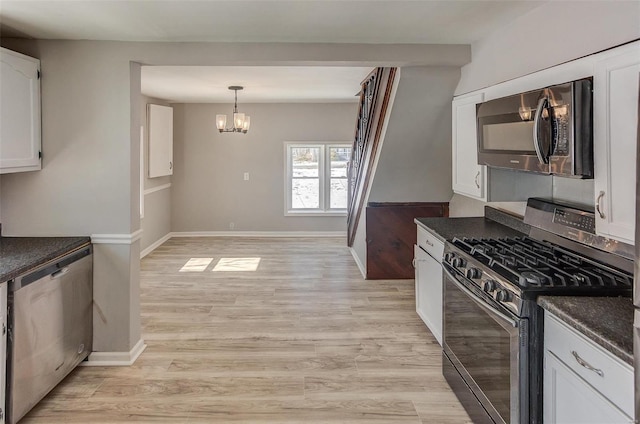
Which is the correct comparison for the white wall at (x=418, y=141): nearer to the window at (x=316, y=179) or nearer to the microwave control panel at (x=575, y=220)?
the microwave control panel at (x=575, y=220)

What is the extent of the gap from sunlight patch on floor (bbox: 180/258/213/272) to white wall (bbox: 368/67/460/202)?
2.34 m

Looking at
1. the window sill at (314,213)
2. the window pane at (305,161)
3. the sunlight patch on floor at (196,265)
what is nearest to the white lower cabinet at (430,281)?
the sunlight patch on floor at (196,265)

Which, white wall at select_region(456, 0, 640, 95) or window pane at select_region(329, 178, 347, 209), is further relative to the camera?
window pane at select_region(329, 178, 347, 209)

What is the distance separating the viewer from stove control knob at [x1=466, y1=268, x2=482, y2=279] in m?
2.24

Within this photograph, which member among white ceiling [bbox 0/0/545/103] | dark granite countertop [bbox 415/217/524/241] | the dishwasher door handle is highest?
white ceiling [bbox 0/0/545/103]

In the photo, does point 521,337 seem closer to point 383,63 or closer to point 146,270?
point 383,63

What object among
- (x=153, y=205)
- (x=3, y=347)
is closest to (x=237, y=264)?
(x=153, y=205)

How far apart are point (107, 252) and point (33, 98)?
3.53 ft

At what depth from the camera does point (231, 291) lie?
482cm

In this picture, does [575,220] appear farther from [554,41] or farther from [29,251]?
[29,251]

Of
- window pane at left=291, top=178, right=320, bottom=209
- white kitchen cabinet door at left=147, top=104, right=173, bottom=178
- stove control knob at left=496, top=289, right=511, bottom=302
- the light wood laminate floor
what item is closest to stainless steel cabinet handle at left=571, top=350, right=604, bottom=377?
stove control knob at left=496, top=289, right=511, bottom=302

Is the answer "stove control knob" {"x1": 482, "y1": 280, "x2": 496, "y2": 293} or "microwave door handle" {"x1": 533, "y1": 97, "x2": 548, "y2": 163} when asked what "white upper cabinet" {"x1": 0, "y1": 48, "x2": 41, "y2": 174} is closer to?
"stove control knob" {"x1": 482, "y1": 280, "x2": 496, "y2": 293}

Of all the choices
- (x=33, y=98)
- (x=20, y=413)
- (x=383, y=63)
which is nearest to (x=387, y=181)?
(x=383, y=63)

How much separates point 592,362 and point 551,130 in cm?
99
